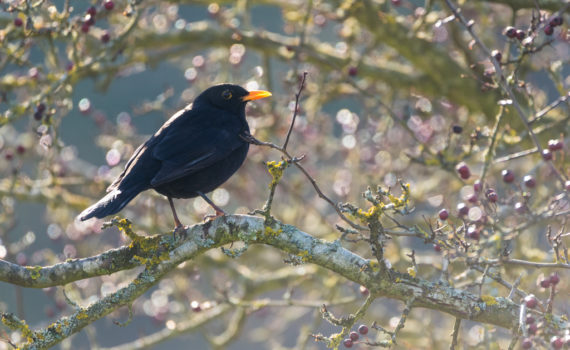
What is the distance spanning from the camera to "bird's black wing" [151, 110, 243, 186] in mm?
4734

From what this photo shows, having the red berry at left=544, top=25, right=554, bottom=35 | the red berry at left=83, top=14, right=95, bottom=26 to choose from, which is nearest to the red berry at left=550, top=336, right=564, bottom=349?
the red berry at left=544, top=25, right=554, bottom=35

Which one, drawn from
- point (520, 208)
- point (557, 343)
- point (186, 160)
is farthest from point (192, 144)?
point (557, 343)

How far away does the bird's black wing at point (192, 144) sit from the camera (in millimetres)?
4734

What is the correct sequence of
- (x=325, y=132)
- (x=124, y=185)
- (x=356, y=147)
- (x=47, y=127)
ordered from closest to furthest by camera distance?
(x=124, y=185), (x=47, y=127), (x=356, y=147), (x=325, y=132)

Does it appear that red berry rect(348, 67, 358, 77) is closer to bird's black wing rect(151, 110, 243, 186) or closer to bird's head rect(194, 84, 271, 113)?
bird's head rect(194, 84, 271, 113)

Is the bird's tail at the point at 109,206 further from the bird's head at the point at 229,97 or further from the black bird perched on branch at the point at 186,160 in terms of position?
the bird's head at the point at 229,97

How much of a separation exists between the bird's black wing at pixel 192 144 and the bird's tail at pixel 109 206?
0.62 ft

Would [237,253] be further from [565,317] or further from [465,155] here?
[465,155]

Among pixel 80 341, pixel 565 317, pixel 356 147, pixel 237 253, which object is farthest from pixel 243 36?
pixel 80 341

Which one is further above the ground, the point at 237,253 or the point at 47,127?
the point at 237,253

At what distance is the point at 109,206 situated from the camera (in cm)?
438

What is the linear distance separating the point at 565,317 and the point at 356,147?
3967 millimetres

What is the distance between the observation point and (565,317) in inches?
153

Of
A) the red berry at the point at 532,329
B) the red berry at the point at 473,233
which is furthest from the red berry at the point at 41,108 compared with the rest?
the red berry at the point at 532,329
